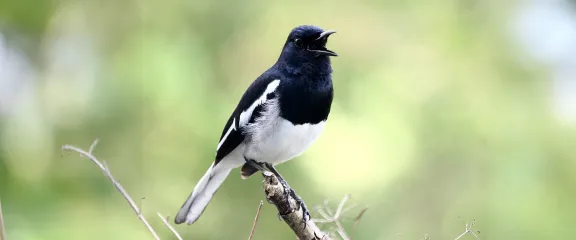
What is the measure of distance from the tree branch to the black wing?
0.37 metres

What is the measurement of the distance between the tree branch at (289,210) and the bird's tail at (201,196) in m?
0.48

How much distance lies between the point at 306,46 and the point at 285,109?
188 millimetres

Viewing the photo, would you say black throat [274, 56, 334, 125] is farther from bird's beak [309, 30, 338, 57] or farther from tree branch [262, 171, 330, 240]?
tree branch [262, 171, 330, 240]

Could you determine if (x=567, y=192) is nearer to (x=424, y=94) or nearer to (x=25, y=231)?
(x=424, y=94)

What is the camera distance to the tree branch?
→ 1.40 metres

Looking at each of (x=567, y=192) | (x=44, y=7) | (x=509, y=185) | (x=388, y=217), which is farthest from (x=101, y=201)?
(x=567, y=192)

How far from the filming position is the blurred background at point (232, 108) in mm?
2473

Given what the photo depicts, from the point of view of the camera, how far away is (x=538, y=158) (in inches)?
102

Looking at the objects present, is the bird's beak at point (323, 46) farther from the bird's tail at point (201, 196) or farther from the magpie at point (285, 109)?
the bird's tail at point (201, 196)

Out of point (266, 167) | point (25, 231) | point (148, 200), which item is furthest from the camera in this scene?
point (148, 200)

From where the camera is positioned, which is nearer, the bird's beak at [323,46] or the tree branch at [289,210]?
the tree branch at [289,210]

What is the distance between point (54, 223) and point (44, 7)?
0.82 metres

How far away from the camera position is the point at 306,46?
70.6 inches

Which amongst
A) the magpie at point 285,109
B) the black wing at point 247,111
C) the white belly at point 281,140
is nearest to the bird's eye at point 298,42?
the magpie at point 285,109
